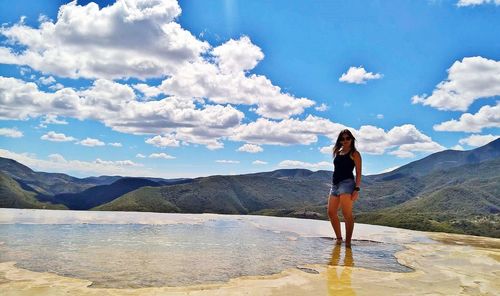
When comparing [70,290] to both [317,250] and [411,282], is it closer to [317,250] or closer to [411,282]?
[411,282]

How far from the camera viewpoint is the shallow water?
23.1 feet

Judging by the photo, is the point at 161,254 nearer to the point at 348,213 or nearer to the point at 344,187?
the point at 348,213

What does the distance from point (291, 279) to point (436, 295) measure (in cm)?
235

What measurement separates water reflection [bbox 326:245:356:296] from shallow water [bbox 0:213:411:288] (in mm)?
53

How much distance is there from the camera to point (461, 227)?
167 metres

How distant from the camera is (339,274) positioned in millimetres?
7543

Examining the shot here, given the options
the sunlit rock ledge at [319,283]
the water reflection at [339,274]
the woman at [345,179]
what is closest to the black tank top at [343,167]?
the woman at [345,179]

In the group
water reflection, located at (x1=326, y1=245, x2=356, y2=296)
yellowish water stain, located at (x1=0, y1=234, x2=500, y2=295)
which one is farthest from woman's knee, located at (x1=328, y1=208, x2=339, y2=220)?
yellowish water stain, located at (x1=0, y1=234, x2=500, y2=295)

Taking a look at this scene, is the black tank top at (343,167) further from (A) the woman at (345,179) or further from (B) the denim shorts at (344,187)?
(B) the denim shorts at (344,187)

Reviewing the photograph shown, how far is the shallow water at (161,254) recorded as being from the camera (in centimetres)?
703

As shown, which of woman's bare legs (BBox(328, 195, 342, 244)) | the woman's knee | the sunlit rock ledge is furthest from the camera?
the woman's knee

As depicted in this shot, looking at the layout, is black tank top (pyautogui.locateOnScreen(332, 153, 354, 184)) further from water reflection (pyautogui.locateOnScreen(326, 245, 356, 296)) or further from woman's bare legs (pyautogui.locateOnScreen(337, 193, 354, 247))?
water reflection (pyautogui.locateOnScreen(326, 245, 356, 296))

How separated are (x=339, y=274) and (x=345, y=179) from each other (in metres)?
5.50

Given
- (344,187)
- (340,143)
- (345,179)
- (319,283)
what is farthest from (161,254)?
(340,143)
